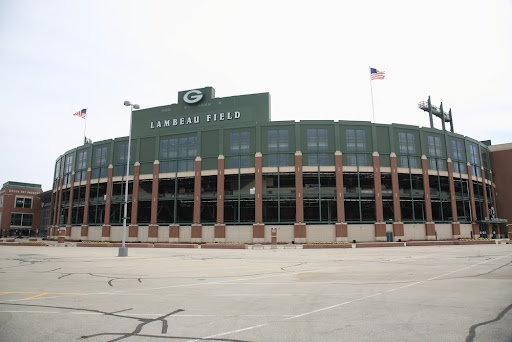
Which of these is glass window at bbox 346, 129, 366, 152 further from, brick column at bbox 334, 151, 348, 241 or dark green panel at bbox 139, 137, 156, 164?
dark green panel at bbox 139, 137, 156, 164

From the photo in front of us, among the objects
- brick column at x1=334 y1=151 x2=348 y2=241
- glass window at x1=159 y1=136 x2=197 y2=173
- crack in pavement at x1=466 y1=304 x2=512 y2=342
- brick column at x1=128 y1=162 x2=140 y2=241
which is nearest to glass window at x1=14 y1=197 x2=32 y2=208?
brick column at x1=128 y1=162 x2=140 y2=241

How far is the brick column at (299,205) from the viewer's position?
53.8m

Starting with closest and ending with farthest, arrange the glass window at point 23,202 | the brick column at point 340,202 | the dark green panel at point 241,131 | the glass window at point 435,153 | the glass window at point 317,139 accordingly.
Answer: the brick column at point 340,202
the glass window at point 317,139
the dark green panel at point 241,131
the glass window at point 435,153
the glass window at point 23,202

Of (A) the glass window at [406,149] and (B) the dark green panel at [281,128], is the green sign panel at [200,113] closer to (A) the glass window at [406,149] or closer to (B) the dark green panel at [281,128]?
(B) the dark green panel at [281,128]

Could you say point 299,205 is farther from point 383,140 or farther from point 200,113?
point 200,113

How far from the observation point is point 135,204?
62125 mm

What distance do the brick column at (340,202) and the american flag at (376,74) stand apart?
40.5 feet

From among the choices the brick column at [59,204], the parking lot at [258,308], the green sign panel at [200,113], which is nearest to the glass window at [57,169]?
the brick column at [59,204]

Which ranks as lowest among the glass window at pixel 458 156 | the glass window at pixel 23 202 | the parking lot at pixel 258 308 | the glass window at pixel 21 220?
the parking lot at pixel 258 308

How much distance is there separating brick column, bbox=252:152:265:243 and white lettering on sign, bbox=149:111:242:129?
11.3 meters

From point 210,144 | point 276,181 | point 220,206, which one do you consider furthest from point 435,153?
point 210,144

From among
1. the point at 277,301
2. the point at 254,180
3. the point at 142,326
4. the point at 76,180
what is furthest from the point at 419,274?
the point at 76,180

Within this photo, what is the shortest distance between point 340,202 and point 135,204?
34.3m

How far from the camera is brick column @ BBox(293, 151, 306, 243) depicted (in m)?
53.8
